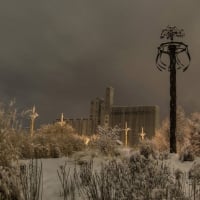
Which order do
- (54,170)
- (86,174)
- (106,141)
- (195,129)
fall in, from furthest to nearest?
(195,129) → (106,141) → (54,170) → (86,174)

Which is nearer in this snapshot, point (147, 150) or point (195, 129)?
point (147, 150)

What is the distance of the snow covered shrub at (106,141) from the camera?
11633mm

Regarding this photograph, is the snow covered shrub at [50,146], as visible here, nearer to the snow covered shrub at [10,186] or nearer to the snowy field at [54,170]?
the snowy field at [54,170]

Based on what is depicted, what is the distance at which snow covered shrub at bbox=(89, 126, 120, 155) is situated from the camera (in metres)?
11.6

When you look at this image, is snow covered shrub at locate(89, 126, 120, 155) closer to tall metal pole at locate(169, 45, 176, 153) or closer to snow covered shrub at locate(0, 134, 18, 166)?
tall metal pole at locate(169, 45, 176, 153)

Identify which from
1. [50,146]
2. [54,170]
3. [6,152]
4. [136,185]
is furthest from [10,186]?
[50,146]

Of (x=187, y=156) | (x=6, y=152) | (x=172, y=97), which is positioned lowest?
(x=6, y=152)

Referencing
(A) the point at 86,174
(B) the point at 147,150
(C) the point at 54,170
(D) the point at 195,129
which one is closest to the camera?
(A) the point at 86,174

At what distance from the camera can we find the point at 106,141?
12.0 metres

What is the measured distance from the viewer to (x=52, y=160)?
1041cm

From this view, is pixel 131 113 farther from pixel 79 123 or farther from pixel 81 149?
pixel 81 149

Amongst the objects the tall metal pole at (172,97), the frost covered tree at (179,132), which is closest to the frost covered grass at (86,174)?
the tall metal pole at (172,97)

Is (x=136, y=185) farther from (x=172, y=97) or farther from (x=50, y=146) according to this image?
(x=172, y=97)

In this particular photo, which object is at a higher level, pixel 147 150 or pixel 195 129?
pixel 195 129
